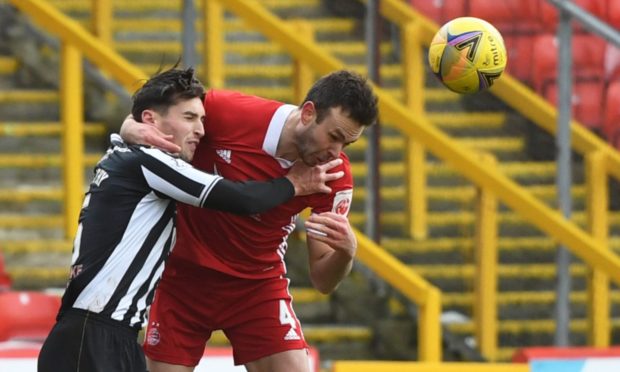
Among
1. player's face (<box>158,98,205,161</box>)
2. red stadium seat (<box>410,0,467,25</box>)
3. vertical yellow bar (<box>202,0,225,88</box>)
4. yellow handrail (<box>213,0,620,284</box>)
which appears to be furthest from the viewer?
red stadium seat (<box>410,0,467,25</box>)

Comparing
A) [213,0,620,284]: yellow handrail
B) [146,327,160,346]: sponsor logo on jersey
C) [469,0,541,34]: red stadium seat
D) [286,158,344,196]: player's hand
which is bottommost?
[146,327,160,346]: sponsor logo on jersey

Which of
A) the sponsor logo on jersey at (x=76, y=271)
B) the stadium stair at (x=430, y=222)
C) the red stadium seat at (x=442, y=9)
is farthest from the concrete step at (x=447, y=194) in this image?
the sponsor logo on jersey at (x=76, y=271)

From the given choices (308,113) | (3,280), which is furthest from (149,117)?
(3,280)

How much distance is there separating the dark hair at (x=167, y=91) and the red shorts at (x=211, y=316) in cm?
76

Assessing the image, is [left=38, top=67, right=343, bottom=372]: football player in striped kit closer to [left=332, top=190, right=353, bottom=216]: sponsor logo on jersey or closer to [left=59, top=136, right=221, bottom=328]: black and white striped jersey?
[left=59, top=136, right=221, bottom=328]: black and white striped jersey

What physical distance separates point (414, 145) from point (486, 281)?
96 cm

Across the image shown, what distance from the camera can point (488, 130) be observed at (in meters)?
11.3

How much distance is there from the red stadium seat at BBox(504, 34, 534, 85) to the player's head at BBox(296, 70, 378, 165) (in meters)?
4.44

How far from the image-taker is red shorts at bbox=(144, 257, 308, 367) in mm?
6883

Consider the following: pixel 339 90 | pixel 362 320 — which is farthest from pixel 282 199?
pixel 362 320

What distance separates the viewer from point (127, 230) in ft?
20.1

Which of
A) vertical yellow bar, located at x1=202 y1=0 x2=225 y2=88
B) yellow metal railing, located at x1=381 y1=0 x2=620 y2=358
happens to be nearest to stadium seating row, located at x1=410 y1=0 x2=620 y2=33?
yellow metal railing, located at x1=381 y1=0 x2=620 y2=358

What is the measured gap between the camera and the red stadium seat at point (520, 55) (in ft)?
35.7

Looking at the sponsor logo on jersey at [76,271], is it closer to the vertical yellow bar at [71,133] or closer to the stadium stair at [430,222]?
the vertical yellow bar at [71,133]
